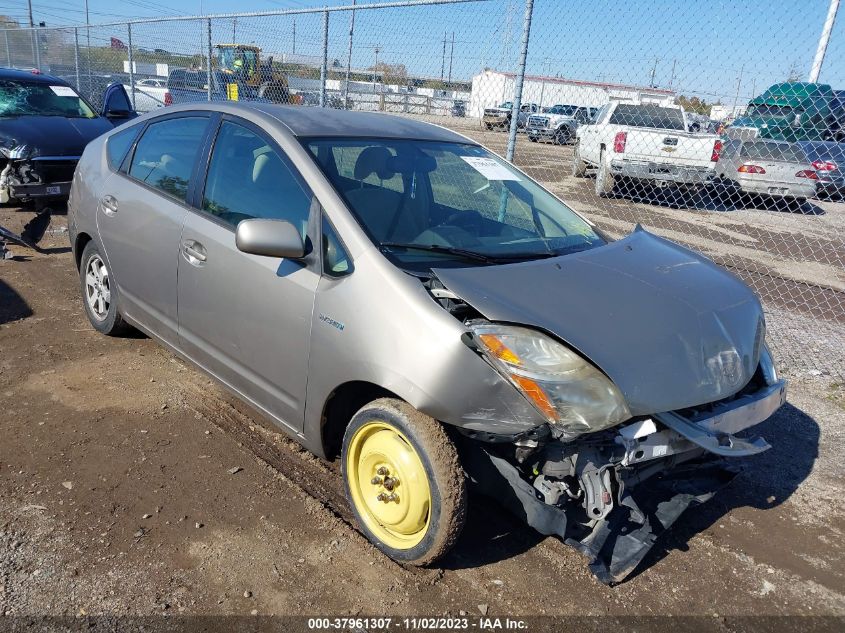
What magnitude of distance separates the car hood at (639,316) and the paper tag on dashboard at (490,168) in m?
0.89

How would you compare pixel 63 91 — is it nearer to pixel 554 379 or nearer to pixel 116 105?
pixel 116 105

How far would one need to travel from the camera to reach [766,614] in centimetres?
272

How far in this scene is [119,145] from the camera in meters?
4.65

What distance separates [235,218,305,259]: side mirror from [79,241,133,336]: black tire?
204cm

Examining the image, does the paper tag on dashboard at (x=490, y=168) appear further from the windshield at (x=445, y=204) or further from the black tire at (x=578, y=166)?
the black tire at (x=578, y=166)

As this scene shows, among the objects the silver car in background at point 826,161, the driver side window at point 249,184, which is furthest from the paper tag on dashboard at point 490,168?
the silver car in background at point 826,161

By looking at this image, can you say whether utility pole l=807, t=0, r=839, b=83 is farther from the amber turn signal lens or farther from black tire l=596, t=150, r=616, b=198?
black tire l=596, t=150, r=616, b=198

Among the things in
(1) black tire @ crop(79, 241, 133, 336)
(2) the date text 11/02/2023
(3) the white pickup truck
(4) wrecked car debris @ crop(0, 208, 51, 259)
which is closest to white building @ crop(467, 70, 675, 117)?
(3) the white pickup truck

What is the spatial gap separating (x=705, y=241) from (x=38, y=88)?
10.1 meters

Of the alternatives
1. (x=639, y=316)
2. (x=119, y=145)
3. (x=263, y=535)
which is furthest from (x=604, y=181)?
(x=263, y=535)

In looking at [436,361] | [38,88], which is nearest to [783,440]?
[436,361]

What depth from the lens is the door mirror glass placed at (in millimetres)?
9516

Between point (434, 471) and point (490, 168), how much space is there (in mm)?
2074

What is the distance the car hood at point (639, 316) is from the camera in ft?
8.19
